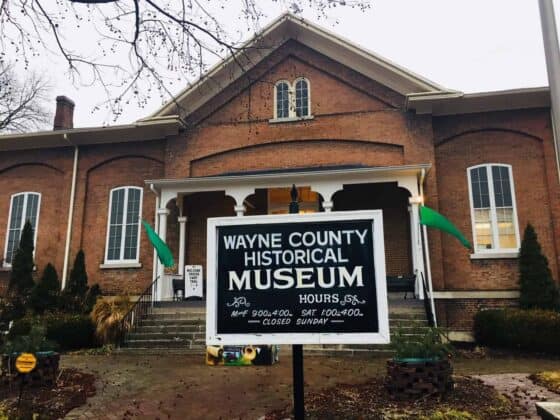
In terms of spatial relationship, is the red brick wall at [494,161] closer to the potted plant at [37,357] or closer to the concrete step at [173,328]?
the concrete step at [173,328]

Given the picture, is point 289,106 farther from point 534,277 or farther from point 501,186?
point 534,277

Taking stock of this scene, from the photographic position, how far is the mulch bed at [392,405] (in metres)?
5.81

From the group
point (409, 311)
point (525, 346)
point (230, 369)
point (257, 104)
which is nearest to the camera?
point (230, 369)

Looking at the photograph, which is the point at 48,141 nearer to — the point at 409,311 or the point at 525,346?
the point at 409,311

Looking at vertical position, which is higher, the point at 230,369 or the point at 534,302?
the point at 534,302

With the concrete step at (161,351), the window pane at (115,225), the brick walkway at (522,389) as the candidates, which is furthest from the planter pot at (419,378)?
the window pane at (115,225)

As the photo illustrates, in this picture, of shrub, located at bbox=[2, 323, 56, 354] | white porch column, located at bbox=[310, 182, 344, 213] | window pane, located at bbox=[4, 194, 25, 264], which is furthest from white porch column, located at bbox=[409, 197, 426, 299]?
window pane, located at bbox=[4, 194, 25, 264]

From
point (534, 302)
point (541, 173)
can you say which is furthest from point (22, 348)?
point (541, 173)

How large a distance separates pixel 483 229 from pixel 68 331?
38.4 ft

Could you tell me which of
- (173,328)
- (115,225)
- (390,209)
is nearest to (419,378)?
(173,328)

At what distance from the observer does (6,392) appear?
750 centimetres

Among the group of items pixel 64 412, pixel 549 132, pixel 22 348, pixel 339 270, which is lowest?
pixel 64 412

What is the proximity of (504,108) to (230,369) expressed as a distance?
439 inches

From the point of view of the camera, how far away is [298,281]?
4531 millimetres
